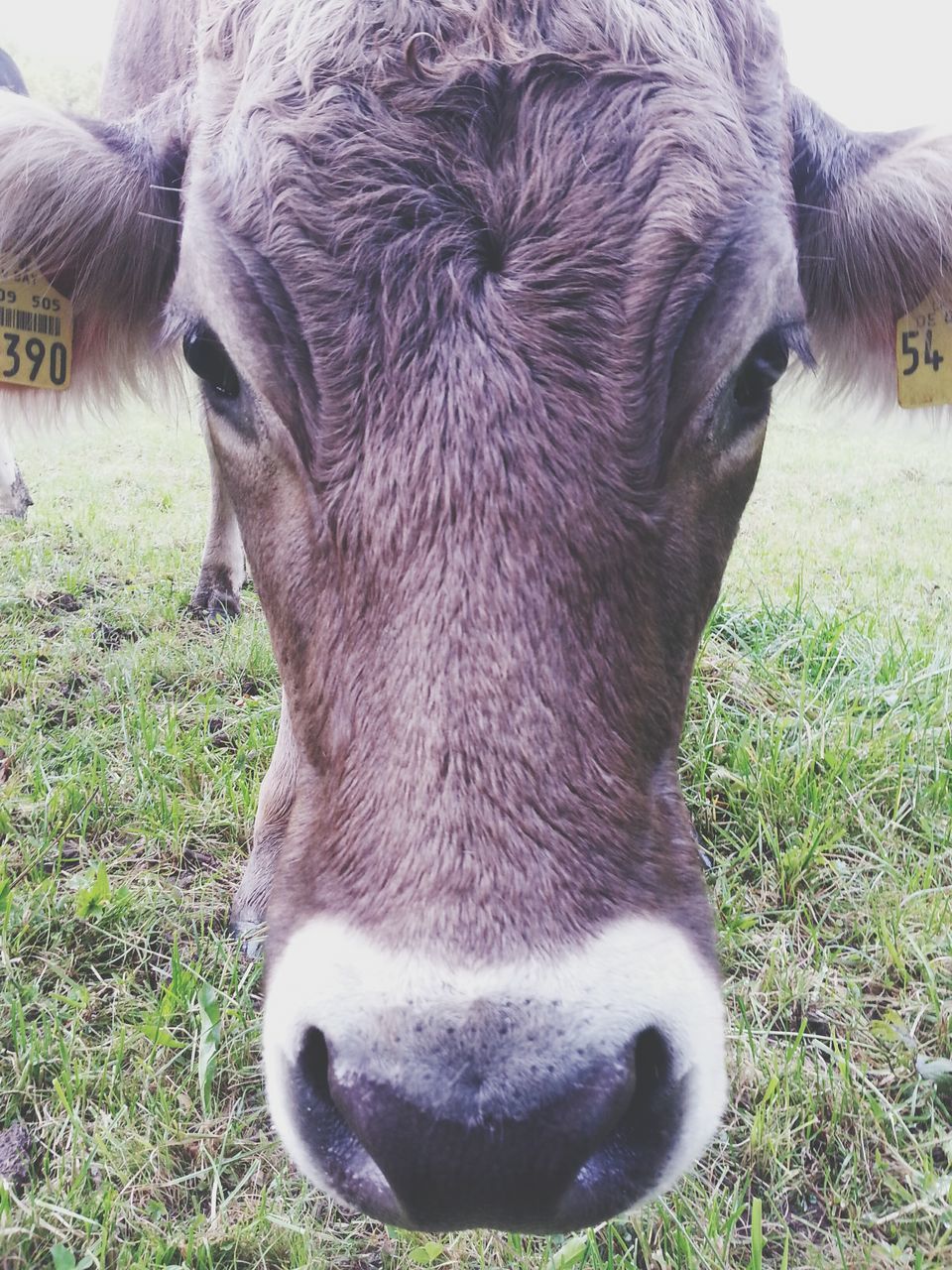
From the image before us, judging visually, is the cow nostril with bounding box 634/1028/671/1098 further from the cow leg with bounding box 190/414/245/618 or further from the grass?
the cow leg with bounding box 190/414/245/618

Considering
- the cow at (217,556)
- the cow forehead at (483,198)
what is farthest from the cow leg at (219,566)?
the cow forehead at (483,198)

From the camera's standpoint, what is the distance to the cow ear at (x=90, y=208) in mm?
2348

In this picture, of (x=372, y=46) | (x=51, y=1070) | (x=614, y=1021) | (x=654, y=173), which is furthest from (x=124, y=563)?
(x=614, y=1021)

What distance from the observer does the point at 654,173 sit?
1628 mm

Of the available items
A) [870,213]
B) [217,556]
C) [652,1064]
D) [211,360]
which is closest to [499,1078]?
[652,1064]

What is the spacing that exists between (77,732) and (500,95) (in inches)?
102

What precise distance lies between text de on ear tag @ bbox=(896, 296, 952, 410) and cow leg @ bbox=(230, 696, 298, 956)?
2117 mm

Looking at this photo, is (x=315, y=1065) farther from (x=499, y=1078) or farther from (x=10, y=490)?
(x=10, y=490)

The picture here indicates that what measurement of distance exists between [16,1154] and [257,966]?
656mm

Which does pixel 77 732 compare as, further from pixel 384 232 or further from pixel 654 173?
A: pixel 654 173

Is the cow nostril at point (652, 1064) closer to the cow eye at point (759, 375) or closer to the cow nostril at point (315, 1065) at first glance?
the cow nostril at point (315, 1065)

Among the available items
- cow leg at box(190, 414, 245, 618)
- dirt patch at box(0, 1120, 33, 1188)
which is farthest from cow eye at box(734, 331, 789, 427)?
cow leg at box(190, 414, 245, 618)

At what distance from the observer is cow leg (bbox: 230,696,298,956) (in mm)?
2547

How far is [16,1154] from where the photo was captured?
1881 mm
